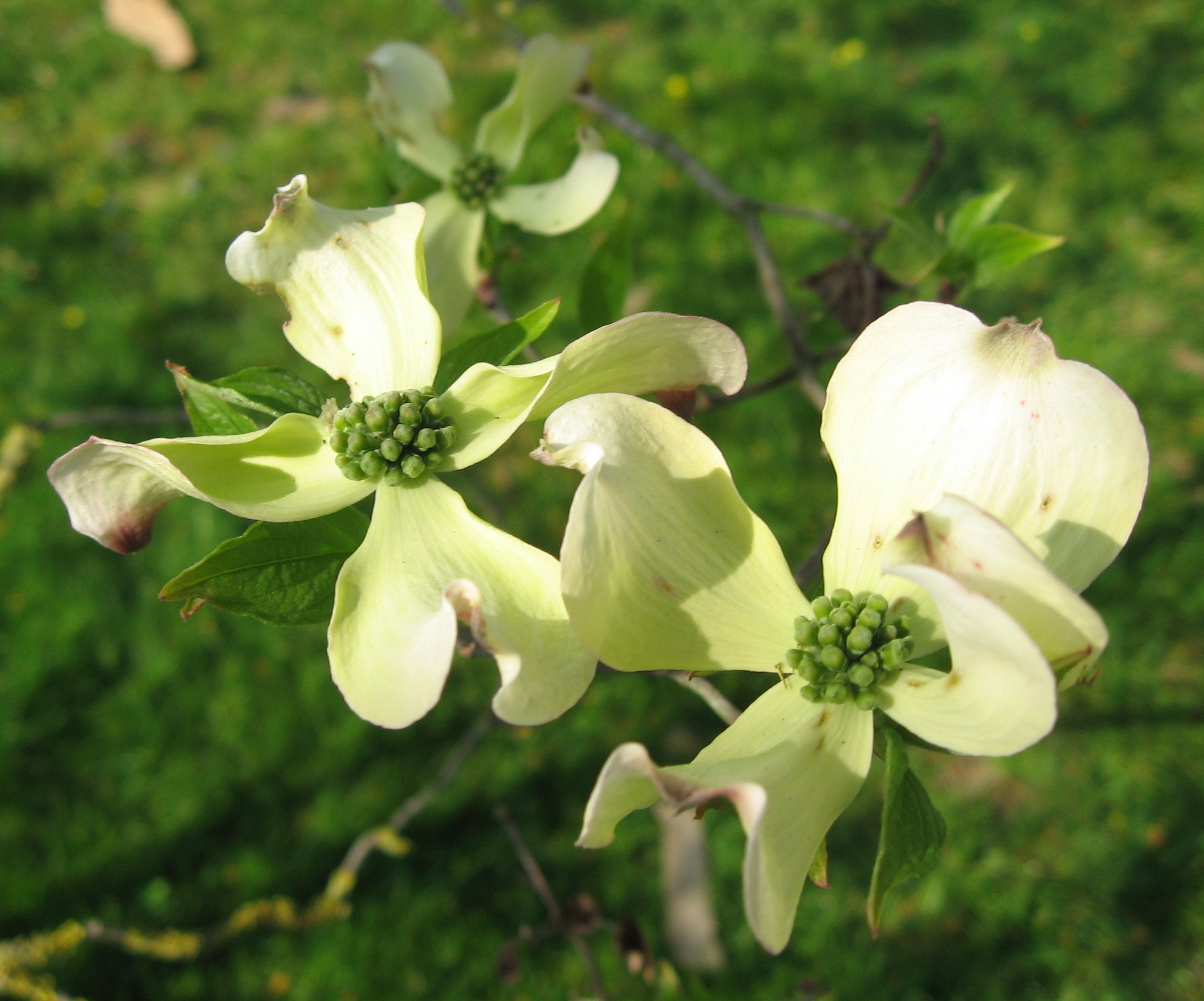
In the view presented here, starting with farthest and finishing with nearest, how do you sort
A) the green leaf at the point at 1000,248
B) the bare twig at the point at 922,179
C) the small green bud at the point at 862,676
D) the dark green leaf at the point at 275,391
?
the bare twig at the point at 922,179, the green leaf at the point at 1000,248, the dark green leaf at the point at 275,391, the small green bud at the point at 862,676

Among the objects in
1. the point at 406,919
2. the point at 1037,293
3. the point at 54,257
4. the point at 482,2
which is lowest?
the point at 406,919

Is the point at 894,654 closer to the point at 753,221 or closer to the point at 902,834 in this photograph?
the point at 902,834

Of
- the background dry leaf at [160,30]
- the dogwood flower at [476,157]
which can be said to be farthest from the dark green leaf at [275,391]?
the background dry leaf at [160,30]

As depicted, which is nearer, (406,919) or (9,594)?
(406,919)

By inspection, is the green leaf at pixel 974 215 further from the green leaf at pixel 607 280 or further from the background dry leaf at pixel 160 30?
the background dry leaf at pixel 160 30

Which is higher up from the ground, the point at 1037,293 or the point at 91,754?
the point at 1037,293

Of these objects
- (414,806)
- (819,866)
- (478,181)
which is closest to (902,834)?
(819,866)

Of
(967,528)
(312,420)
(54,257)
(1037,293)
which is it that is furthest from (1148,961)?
(54,257)

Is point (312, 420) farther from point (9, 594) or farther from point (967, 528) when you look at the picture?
point (9, 594)

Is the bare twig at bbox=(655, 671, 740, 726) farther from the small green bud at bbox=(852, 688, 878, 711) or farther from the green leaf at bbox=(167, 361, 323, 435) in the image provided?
the green leaf at bbox=(167, 361, 323, 435)
